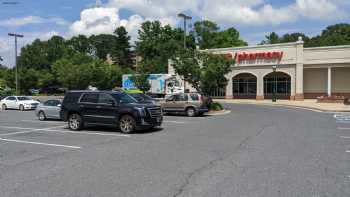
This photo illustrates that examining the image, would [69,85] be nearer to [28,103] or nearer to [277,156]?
[28,103]

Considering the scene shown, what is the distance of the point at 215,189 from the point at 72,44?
12181 centimetres

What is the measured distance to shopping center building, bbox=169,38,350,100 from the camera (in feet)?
137

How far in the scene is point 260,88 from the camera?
46.0 metres

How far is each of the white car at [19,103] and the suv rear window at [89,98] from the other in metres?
18.8

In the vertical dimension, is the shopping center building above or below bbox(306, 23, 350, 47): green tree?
below

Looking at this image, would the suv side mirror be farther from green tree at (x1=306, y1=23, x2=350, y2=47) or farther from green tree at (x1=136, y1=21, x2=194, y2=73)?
green tree at (x1=306, y1=23, x2=350, y2=47)

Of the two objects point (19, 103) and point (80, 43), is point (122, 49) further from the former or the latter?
point (19, 103)

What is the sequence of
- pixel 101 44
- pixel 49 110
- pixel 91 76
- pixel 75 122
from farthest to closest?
1. pixel 101 44
2. pixel 91 76
3. pixel 49 110
4. pixel 75 122

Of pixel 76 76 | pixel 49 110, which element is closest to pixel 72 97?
pixel 49 110

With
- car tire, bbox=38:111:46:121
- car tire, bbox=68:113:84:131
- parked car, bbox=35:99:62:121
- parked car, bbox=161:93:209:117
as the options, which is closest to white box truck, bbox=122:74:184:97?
parked car, bbox=161:93:209:117

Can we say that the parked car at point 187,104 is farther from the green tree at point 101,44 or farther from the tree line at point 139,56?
the green tree at point 101,44

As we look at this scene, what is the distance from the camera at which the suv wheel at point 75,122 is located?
54.0ft

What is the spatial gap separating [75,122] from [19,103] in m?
19.7

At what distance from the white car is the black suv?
18.1m
